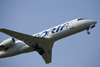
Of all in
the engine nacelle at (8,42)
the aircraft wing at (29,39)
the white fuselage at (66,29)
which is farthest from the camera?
the engine nacelle at (8,42)

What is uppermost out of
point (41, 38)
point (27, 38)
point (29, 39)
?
point (27, 38)

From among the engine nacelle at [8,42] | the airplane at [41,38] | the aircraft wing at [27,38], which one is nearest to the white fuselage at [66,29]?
the airplane at [41,38]

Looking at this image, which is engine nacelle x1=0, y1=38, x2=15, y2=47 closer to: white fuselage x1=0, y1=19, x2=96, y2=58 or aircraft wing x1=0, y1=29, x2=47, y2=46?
aircraft wing x1=0, y1=29, x2=47, y2=46

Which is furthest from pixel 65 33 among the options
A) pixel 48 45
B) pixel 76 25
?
pixel 48 45

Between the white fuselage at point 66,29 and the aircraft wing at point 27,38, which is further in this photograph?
the white fuselage at point 66,29

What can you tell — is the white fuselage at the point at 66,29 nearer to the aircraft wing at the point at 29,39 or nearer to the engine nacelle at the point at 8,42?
the aircraft wing at the point at 29,39

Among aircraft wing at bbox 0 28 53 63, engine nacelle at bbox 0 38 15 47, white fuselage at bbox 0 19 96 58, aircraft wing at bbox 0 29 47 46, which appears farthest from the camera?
engine nacelle at bbox 0 38 15 47

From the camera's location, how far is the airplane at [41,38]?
25.7 m

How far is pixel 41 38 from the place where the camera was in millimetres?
26031

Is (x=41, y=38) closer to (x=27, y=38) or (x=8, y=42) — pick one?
(x=27, y=38)

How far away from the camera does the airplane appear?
25.7 meters

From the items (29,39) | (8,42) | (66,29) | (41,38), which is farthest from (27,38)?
(66,29)

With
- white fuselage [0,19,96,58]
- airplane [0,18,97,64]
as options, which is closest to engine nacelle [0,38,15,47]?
airplane [0,18,97,64]

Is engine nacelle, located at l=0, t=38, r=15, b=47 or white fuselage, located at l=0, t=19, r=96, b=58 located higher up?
engine nacelle, located at l=0, t=38, r=15, b=47
